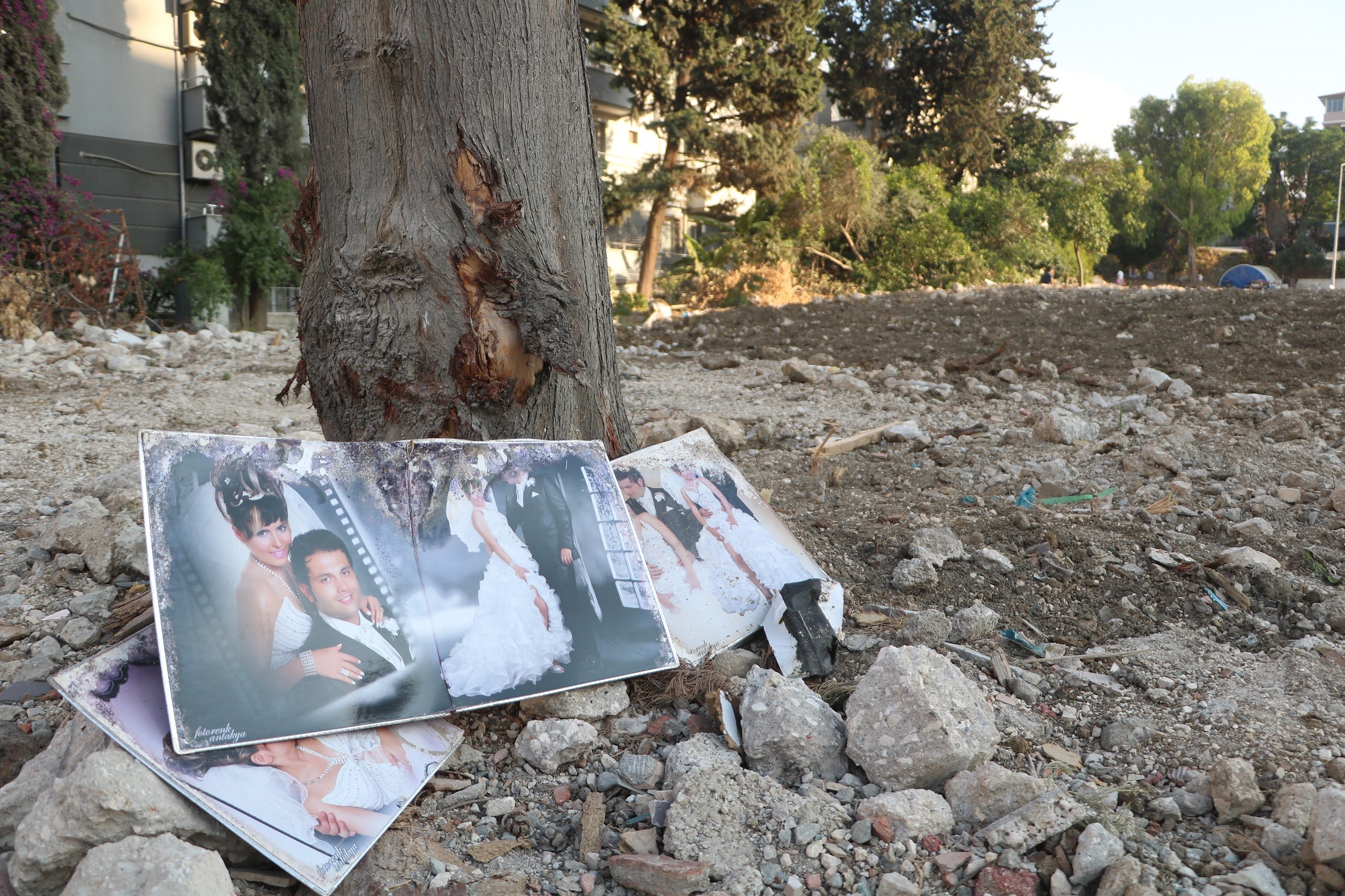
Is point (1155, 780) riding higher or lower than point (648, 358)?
lower

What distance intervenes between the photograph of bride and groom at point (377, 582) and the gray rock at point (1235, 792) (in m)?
1.08

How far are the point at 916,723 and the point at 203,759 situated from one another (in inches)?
49.4

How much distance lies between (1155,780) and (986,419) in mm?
3637

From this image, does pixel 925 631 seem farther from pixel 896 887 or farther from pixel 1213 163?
pixel 1213 163

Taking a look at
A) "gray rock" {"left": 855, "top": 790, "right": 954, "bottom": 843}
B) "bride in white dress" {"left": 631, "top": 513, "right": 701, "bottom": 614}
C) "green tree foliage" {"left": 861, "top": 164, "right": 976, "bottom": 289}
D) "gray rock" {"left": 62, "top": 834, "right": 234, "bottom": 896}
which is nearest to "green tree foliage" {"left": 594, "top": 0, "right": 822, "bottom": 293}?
"green tree foliage" {"left": 861, "top": 164, "right": 976, "bottom": 289}

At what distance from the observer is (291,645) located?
5.57 ft

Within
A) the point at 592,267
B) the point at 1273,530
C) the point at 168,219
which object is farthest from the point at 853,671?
the point at 168,219

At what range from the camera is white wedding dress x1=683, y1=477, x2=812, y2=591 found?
2.38 m

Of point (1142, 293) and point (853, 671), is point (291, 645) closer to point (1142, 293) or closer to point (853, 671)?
point (853, 671)

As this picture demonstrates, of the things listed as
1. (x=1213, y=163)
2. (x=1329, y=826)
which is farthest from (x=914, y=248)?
(x=1213, y=163)

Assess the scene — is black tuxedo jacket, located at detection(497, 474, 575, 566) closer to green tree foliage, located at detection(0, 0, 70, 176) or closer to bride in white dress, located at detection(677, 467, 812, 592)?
bride in white dress, located at detection(677, 467, 812, 592)

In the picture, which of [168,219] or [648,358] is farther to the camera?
[168,219]

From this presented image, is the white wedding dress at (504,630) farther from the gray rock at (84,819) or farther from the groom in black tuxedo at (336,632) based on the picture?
the gray rock at (84,819)

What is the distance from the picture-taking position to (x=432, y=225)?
227 cm
